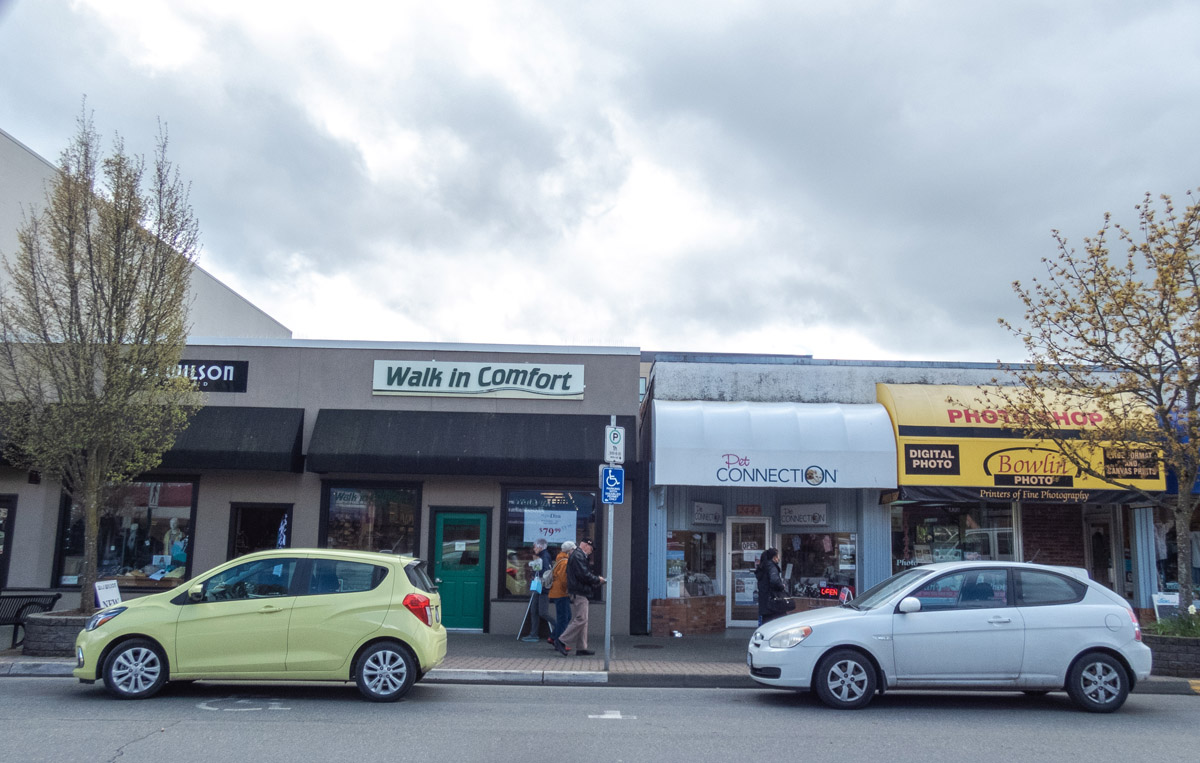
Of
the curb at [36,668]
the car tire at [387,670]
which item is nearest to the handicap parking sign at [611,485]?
the car tire at [387,670]

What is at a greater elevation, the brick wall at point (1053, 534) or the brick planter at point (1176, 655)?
the brick wall at point (1053, 534)

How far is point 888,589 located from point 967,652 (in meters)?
1.06

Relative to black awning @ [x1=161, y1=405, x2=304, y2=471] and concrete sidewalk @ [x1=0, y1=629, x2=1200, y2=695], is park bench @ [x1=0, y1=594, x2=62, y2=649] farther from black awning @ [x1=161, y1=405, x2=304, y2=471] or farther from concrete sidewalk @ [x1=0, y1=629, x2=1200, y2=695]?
black awning @ [x1=161, y1=405, x2=304, y2=471]

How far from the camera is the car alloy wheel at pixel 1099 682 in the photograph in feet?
29.5

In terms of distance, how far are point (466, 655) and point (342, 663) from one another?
3.52m

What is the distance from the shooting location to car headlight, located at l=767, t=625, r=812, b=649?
29.6 ft

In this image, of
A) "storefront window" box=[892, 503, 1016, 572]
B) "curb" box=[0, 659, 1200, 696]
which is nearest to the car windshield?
"curb" box=[0, 659, 1200, 696]

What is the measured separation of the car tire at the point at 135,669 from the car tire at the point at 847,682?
21.8 ft

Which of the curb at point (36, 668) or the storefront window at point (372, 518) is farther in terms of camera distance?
the storefront window at point (372, 518)

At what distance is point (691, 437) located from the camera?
14.5 meters

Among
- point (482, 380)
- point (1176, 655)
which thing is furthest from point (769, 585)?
point (482, 380)

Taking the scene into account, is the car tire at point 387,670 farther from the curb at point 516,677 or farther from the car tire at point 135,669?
the car tire at point 135,669

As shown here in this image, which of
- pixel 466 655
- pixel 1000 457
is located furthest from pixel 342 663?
pixel 1000 457

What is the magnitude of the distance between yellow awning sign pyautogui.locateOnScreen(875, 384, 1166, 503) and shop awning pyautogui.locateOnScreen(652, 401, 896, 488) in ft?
1.41
